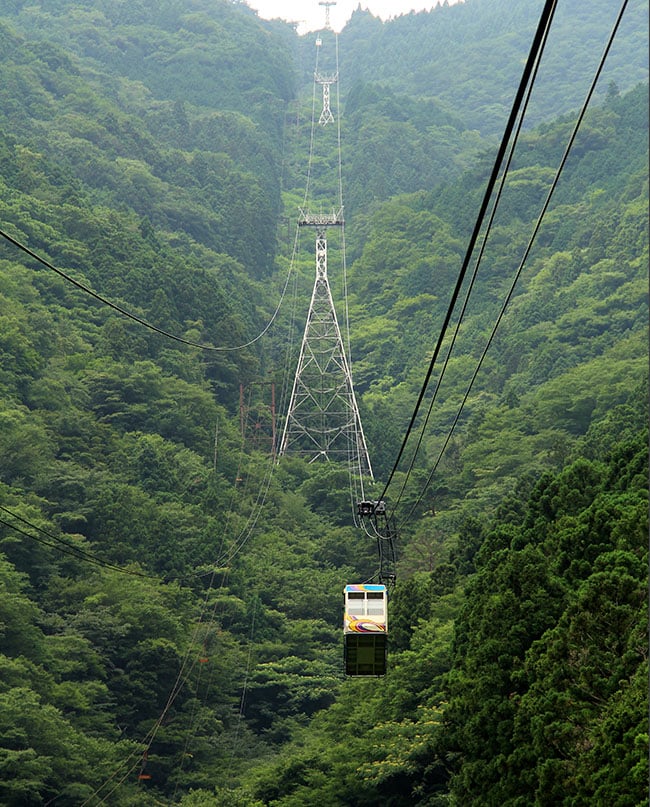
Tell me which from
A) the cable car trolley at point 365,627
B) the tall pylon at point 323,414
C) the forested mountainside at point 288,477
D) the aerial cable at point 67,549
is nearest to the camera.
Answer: the cable car trolley at point 365,627

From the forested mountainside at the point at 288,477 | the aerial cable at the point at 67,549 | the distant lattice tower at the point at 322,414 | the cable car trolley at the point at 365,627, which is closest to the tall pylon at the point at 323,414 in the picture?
the distant lattice tower at the point at 322,414

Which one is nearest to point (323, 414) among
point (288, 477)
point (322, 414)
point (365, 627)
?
point (322, 414)

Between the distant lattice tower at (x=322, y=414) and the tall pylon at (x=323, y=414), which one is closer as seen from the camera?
the tall pylon at (x=323, y=414)

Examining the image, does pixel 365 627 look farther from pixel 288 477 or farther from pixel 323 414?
pixel 323 414

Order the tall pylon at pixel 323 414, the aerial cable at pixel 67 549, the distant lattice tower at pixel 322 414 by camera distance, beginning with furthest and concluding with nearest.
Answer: the distant lattice tower at pixel 322 414 < the tall pylon at pixel 323 414 < the aerial cable at pixel 67 549

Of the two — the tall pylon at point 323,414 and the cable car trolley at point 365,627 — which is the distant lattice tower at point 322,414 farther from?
the cable car trolley at point 365,627

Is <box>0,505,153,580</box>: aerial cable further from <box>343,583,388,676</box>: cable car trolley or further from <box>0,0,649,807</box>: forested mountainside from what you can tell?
<box>343,583,388,676</box>: cable car trolley

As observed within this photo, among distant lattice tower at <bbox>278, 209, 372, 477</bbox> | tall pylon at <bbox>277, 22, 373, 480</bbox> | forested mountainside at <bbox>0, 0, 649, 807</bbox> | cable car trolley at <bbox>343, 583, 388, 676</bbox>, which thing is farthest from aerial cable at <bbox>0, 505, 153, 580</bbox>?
cable car trolley at <bbox>343, 583, 388, 676</bbox>
